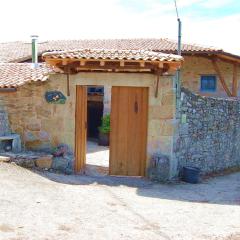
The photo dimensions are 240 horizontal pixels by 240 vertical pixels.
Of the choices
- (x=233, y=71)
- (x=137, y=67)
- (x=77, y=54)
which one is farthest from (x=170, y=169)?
(x=233, y=71)

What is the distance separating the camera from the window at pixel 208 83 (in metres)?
17.4

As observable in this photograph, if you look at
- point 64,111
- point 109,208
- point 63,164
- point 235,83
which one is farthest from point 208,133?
point 109,208

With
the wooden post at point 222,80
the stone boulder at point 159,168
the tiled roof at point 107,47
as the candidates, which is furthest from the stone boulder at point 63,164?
the tiled roof at point 107,47

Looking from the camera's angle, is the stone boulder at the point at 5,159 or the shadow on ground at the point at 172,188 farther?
the stone boulder at the point at 5,159

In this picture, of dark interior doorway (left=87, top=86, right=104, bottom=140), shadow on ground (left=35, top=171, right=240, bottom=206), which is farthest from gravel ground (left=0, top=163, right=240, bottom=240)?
dark interior doorway (left=87, top=86, right=104, bottom=140)

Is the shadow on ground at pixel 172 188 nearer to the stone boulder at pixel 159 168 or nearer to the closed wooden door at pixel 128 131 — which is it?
the stone boulder at pixel 159 168

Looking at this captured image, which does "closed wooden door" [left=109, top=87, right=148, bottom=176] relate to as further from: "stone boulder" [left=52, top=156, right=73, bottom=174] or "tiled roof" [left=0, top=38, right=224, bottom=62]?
"tiled roof" [left=0, top=38, right=224, bottom=62]

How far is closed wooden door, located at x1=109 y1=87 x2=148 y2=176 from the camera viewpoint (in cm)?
1017

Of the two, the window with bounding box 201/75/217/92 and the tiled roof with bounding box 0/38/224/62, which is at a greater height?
the tiled roof with bounding box 0/38/224/62

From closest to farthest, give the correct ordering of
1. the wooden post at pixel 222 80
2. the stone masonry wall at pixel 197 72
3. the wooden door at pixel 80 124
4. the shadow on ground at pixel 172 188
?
the shadow on ground at pixel 172 188, the wooden door at pixel 80 124, the wooden post at pixel 222 80, the stone masonry wall at pixel 197 72

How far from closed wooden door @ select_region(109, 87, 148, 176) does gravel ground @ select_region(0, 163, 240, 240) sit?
42 cm

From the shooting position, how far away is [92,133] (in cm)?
1936

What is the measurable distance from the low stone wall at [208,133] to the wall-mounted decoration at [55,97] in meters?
2.96

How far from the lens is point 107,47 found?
62.0 ft
